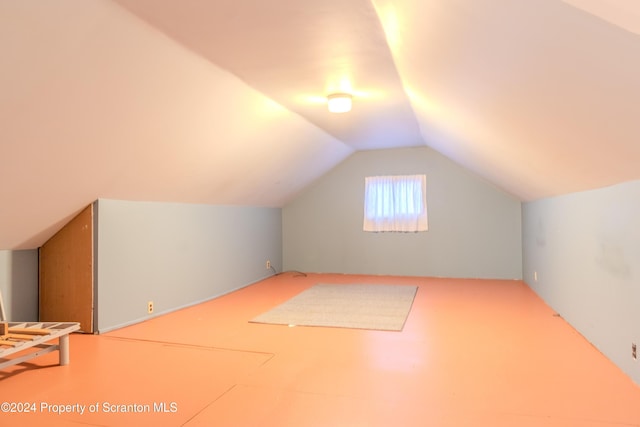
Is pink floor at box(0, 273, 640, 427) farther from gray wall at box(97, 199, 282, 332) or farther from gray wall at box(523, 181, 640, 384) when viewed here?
gray wall at box(97, 199, 282, 332)

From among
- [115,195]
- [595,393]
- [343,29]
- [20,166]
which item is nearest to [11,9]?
[20,166]

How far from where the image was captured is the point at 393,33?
95.0 inches

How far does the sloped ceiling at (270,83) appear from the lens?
163 centimetres

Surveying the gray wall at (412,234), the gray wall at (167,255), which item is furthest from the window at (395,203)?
the gray wall at (167,255)

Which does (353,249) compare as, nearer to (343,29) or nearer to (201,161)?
(201,161)

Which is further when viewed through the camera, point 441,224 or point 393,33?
point 441,224

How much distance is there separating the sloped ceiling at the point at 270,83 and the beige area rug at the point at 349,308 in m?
1.81

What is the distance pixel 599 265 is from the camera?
298cm

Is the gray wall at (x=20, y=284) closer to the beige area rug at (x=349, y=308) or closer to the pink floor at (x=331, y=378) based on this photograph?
the pink floor at (x=331, y=378)

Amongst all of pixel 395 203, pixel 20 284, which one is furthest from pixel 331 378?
pixel 395 203

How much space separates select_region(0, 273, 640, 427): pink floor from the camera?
2.16 metres

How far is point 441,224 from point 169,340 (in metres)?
4.76

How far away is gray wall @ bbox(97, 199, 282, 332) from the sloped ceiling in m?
0.28

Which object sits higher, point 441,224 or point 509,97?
point 509,97
